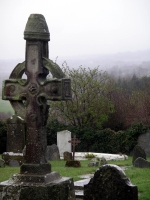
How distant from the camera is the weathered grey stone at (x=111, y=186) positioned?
7.80 meters

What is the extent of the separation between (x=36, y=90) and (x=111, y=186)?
89.3 inches

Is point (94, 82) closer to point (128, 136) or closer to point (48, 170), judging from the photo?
point (128, 136)

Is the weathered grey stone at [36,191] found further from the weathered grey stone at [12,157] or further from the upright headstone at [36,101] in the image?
the weathered grey stone at [12,157]

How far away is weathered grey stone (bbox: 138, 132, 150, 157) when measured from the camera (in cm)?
2654

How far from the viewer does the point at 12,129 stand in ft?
68.2

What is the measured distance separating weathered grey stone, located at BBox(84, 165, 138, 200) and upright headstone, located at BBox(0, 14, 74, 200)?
0.56m

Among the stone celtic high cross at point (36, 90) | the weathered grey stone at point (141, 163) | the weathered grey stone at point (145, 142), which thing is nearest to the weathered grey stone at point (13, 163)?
the weathered grey stone at point (141, 163)

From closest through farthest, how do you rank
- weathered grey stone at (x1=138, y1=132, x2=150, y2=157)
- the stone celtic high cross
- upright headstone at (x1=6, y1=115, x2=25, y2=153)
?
the stone celtic high cross → upright headstone at (x1=6, y1=115, x2=25, y2=153) → weathered grey stone at (x1=138, y1=132, x2=150, y2=157)

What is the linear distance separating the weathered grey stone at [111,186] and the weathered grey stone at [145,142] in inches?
741

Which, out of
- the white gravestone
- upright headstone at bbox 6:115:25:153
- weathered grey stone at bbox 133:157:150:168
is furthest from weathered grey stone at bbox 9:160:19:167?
the white gravestone

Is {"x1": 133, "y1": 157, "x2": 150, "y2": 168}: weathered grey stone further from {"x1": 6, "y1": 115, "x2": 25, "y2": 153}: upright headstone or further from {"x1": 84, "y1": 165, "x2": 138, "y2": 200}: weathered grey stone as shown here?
{"x1": 84, "y1": 165, "x2": 138, "y2": 200}: weathered grey stone

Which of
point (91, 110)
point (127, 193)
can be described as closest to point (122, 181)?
point (127, 193)

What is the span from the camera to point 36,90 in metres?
8.45

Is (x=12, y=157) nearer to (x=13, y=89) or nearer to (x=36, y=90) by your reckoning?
(x=13, y=89)
